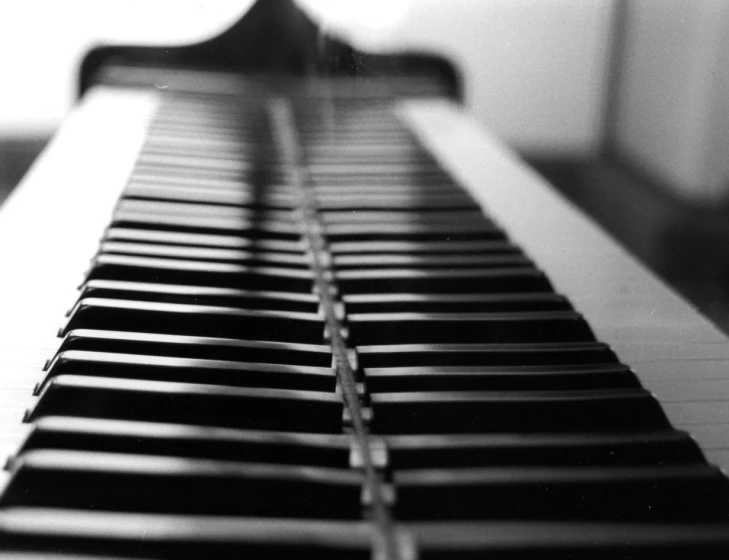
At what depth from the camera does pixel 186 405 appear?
2.52 ft

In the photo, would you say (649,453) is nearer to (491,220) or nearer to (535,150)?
(491,220)

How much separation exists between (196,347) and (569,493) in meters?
0.37

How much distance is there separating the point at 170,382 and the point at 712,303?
3.14 meters

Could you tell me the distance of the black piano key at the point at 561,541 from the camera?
0.57m

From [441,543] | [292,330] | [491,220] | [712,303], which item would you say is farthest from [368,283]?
[712,303]

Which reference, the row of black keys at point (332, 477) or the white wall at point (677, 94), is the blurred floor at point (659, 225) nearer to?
the white wall at point (677, 94)

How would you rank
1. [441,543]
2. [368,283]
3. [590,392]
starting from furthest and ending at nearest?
[368,283] < [590,392] < [441,543]

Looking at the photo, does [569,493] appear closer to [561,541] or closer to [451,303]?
[561,541]

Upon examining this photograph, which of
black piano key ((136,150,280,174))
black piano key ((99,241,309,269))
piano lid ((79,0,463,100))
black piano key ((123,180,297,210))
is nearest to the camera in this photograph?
black piano key ((99,241,309,269))

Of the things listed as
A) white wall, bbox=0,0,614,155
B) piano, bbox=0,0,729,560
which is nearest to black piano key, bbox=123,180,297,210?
piano, bbox=0,0,729,560

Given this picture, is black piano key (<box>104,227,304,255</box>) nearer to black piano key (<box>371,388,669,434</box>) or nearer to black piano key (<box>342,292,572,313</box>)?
black piano key (<box>342,292,572,313</box>)

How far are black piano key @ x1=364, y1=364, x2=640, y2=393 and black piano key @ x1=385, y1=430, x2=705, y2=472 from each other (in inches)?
3.9

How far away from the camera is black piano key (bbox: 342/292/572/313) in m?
1.04

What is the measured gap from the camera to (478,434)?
0.75 m
